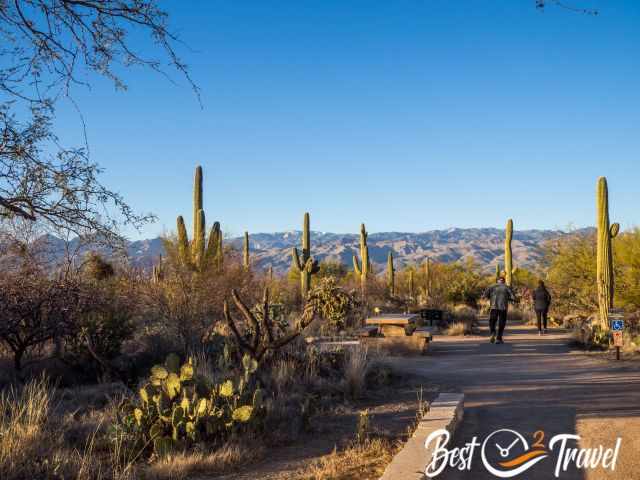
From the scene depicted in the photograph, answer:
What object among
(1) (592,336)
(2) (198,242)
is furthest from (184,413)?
(2) (198,242)

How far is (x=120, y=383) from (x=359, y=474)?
19.0 ft

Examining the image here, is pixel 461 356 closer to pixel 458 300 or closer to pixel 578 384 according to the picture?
pixel 578 384

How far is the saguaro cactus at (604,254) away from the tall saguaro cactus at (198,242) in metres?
11.3

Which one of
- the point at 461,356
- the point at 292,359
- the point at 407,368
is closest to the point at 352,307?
the point at 461,356

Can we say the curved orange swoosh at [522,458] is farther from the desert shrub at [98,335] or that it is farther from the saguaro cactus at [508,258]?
the saguaro cactus at [508,258]

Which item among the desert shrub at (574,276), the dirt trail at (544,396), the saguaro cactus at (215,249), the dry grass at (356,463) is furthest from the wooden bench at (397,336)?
the desert shrub at (574,276)

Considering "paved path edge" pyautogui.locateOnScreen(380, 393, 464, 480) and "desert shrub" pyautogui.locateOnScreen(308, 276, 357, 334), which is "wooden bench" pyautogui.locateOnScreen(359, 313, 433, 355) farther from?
"paved path edge" pyautogui.locateOnScreen(380, 393, 464, 480)

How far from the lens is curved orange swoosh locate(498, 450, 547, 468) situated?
237 inches

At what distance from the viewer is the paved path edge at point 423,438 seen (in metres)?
5.21

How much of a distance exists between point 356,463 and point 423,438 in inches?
29.2

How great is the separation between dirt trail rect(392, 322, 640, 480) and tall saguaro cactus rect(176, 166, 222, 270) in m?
6.82

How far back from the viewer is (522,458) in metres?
6.19

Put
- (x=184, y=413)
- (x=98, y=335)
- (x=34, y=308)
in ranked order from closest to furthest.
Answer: (x=184, y=413) → (x=34, y=308) → (x=98, y=335)

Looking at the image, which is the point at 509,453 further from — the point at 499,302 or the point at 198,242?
the point at 198,242
